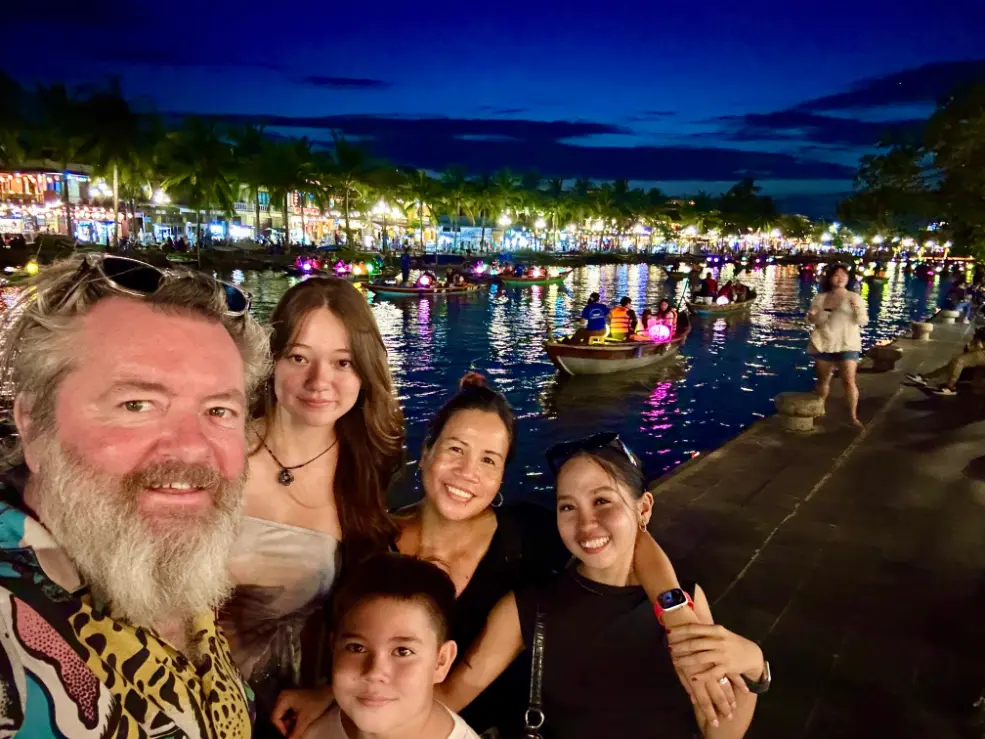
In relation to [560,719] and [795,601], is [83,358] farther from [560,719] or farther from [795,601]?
[795,601]

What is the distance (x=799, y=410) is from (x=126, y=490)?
9957 mm

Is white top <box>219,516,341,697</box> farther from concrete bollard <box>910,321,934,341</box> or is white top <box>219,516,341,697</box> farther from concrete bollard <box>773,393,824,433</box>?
concrete bollard <box>910,321,934,341</box>

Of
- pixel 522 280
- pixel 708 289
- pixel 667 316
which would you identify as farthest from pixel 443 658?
pixel 522 280

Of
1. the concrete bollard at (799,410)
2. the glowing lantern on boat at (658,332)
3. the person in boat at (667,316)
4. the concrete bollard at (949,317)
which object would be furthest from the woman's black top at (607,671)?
the concrete bollard at (949,317)

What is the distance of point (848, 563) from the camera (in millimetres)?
5797

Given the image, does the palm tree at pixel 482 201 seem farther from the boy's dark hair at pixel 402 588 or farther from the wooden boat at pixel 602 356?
the boy's dark hair at pixel 402 588

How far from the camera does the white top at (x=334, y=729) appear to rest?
207 cm

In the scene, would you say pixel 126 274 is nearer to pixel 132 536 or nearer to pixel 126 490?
pixel 126 490

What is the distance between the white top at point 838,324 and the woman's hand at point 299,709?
949 cm

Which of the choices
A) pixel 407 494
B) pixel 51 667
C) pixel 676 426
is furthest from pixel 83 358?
pixel 676 426

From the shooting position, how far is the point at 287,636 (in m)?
2.50

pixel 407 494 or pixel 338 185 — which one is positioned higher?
pixel 338 185

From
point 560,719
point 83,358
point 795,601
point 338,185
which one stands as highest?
point 338,185

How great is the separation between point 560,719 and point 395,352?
23.1m
